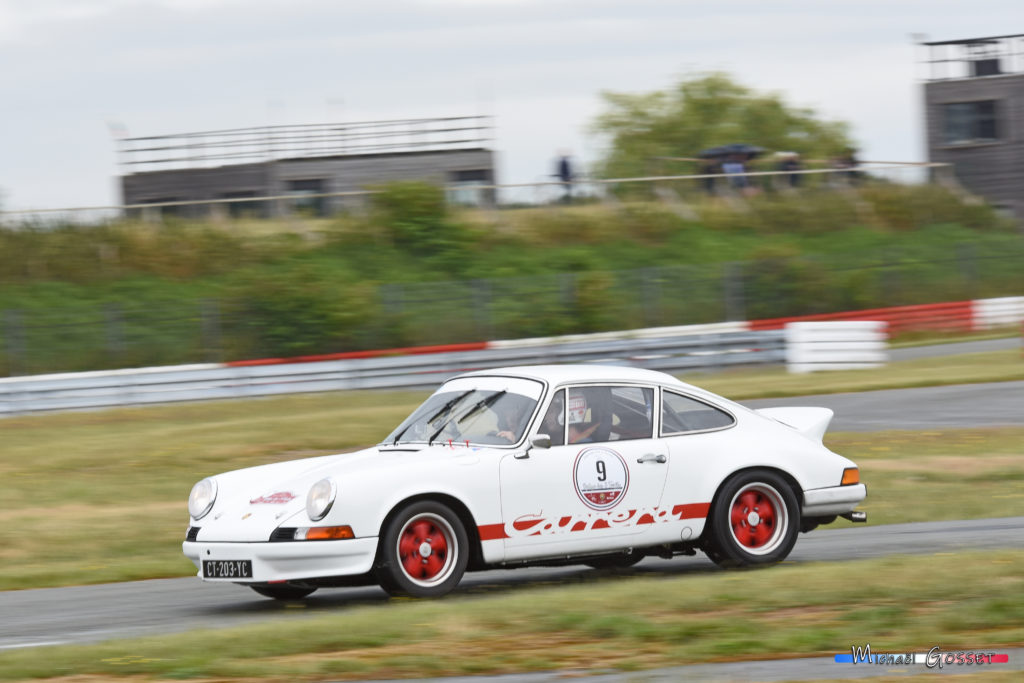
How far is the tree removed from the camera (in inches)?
2397

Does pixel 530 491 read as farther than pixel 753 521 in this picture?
No

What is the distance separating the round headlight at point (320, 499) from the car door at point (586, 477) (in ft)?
3.36

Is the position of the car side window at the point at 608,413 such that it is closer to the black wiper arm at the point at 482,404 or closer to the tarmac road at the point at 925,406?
the black wiper arm at the point at 482,404

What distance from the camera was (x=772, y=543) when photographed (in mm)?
8805

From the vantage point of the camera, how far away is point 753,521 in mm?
8797

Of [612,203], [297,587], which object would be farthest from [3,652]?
[612,203]

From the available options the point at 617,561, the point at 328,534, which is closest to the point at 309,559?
the point at 328,534

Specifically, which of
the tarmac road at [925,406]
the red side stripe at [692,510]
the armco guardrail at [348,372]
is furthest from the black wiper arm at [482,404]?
the armco guardrail at [348,372]

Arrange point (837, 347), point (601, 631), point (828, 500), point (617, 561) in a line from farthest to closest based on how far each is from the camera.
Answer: point (837, 347)
point (617, 561)
point (828, 500)
point (601, 631)

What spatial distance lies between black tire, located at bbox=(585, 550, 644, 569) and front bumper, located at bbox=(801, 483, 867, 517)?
112cm

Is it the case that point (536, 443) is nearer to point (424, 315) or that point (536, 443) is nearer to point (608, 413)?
point (608, 413)

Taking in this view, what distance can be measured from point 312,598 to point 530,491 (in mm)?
1615

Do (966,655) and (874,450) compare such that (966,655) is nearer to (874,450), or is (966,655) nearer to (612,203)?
(874,450)

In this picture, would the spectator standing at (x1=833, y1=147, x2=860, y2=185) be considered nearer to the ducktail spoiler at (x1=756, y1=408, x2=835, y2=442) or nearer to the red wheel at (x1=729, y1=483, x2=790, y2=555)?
the ducktail spoiler at (x1=756, y1=408, x2=835, y2=442)
